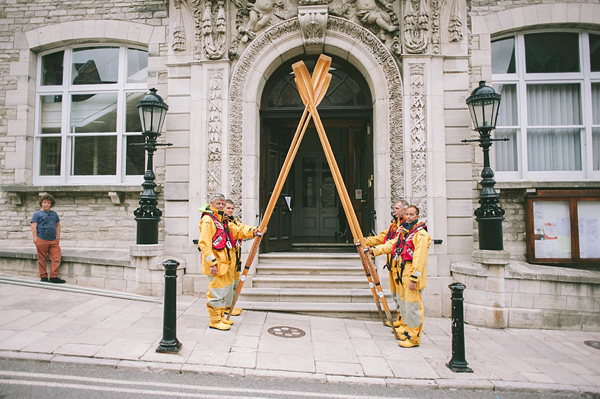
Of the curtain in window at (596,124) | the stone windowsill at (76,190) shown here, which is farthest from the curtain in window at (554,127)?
the stone windowsill at (76,190)

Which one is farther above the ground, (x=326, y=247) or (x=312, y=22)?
(x=312, y=22)

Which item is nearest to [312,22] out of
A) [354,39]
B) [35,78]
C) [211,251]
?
[354,39]

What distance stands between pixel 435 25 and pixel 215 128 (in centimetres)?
501

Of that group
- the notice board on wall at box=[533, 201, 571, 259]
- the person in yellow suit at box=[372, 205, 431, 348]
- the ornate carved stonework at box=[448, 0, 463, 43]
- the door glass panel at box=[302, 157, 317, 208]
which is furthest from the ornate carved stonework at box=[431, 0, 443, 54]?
the door glass panel at box=[302, 157, 317, 208]

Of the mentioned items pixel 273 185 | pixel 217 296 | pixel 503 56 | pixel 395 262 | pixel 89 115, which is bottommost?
pixel 217 296

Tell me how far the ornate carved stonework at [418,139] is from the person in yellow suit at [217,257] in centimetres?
350

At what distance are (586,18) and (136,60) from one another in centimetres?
1024

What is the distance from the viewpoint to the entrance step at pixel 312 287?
6.43 metres

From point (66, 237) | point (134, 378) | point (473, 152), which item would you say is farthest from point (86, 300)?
point (473, 152)

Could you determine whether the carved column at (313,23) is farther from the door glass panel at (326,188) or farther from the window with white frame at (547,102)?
the door glass panel at (326,188)

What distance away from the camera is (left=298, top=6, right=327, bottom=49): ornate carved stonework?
24.4ft

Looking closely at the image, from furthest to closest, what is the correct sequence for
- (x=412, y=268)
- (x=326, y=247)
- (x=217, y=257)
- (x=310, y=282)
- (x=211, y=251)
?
(x=326, y=247) < (x=310, y=282) < (x=217, y=257) < (x=211, y=251) < (x=412, y=268)

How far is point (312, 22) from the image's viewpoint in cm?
746

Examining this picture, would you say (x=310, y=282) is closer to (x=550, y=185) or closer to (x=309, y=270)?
(x=309, y=270)
